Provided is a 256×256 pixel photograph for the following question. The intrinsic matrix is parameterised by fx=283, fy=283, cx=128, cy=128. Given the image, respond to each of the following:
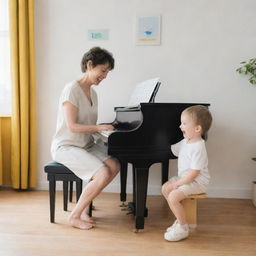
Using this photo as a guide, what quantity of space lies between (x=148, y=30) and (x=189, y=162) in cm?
160

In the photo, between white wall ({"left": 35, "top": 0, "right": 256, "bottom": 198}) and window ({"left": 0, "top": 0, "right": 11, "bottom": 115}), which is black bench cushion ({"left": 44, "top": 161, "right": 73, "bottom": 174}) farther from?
window ({"left": 0, "top": 0, "right": 11, "bottom": 115})

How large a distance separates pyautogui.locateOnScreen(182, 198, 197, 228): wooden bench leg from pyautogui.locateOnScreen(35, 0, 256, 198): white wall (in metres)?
0.93

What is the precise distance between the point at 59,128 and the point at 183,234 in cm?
123

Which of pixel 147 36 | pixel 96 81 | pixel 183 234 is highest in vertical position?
pixel 147 36

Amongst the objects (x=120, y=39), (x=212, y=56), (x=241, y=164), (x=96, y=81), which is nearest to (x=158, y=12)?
(x=120, y=39)

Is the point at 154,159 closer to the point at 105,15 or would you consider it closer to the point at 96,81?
the point at 96,81

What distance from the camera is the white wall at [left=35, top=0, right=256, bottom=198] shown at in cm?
294

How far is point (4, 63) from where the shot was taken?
10.6 feet

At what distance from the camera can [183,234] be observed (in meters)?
2.00

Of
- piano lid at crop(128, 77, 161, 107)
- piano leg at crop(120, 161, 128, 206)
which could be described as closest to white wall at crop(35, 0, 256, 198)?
piano leg at crop(120, 161, 128, 206)

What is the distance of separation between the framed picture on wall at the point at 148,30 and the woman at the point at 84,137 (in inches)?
34.6

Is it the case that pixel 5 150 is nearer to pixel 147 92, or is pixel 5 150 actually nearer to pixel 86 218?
pixel 86 218

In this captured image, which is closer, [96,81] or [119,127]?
[96,81]

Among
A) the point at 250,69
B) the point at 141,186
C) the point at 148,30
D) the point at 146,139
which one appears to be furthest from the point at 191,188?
the point at 148,30
